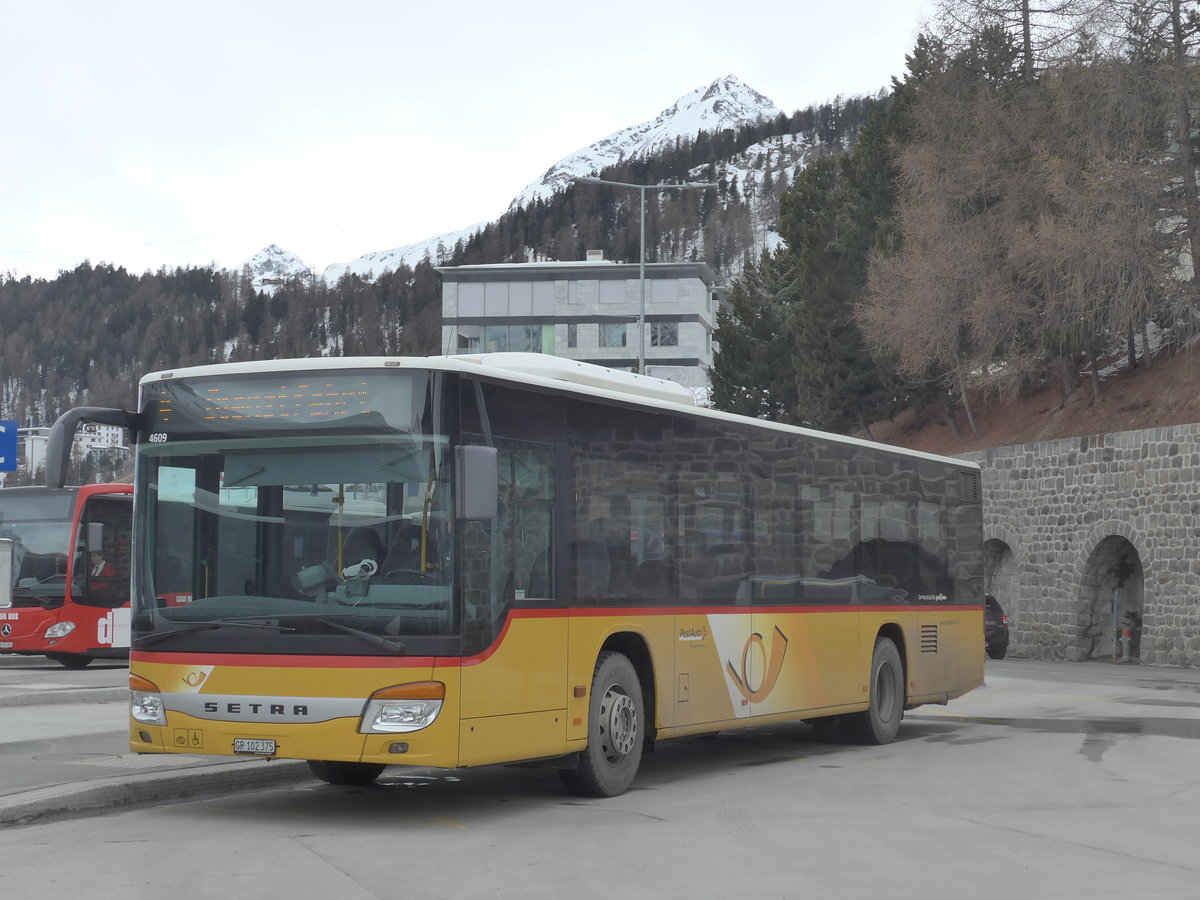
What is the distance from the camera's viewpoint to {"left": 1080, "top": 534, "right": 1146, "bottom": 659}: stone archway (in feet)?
110

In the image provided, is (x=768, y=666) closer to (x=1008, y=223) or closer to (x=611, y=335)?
(x=1008, y=223)

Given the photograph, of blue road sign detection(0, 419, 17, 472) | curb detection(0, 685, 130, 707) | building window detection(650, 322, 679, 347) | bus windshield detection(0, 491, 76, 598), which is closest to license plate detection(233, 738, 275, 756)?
curb detection(0, 685, 130, 707)

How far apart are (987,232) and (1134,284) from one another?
6.12m

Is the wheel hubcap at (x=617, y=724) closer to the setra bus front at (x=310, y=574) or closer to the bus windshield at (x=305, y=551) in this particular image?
the setra bus front at (x=310, y=574)

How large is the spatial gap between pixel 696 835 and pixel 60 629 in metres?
18.9

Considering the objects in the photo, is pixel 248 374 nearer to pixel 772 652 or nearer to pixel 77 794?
pixel 77 794

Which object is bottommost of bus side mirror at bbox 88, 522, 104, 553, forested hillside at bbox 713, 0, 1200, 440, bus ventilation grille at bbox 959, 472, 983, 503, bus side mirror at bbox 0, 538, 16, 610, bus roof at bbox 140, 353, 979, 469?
bus side mirror at bbox 0, 538, 16, 610

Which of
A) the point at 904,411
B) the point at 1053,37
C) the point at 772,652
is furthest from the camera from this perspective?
the point at 904,411

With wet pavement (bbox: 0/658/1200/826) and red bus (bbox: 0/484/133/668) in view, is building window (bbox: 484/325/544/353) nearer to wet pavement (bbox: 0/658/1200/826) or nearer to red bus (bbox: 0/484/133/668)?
wet pavement (bbox: 0/658/1200/826)

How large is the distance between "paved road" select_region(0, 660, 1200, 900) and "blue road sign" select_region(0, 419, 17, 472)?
3176 cm

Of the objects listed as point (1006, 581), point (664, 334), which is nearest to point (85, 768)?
point (1006, 581)

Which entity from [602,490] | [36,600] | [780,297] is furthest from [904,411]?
[602,490]

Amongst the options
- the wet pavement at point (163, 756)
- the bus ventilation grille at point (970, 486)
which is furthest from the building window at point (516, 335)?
the bus ventilation grille at point (970, 486)

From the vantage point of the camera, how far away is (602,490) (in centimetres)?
1038
